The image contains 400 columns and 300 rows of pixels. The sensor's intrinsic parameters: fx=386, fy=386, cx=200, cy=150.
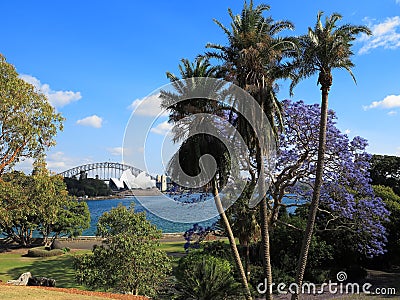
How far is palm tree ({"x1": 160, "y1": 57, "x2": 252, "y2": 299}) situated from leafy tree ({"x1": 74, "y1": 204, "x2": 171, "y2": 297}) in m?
2.86

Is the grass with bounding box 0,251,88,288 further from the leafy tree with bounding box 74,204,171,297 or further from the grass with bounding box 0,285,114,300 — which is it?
the grass with bounding box 0,285,114,300

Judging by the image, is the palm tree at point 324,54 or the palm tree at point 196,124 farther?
the palm tree at point 196,124

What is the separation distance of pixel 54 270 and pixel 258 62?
19.9m

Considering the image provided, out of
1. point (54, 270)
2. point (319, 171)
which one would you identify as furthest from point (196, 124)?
point (54, 270)

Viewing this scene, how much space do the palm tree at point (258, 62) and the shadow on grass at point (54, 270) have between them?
43.7ft

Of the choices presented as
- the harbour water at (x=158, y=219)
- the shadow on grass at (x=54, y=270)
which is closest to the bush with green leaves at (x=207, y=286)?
the harbour water at (x=158, y=219)

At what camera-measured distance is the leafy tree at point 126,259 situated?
1520 cm

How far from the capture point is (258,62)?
45.2 ft

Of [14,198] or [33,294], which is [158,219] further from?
[33,294]

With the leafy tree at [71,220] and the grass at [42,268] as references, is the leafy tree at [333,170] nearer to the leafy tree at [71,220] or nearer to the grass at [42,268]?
the grass at [42,268]

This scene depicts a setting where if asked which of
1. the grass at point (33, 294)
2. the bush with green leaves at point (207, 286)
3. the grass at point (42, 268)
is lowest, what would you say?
the grass at point (42, 268)

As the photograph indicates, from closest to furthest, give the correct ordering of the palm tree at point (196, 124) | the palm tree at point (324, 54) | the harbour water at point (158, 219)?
the palm tree at point (324, 54) < the palm tree at point (196, 124) < the harbour water at point (158, 219)

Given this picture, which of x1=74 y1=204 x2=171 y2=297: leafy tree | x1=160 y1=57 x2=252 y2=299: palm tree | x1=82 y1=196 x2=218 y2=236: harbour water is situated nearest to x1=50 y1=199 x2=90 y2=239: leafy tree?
x1=82 y1=196 x2=218 y2=236: harbour water

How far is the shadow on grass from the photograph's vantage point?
22.4m
